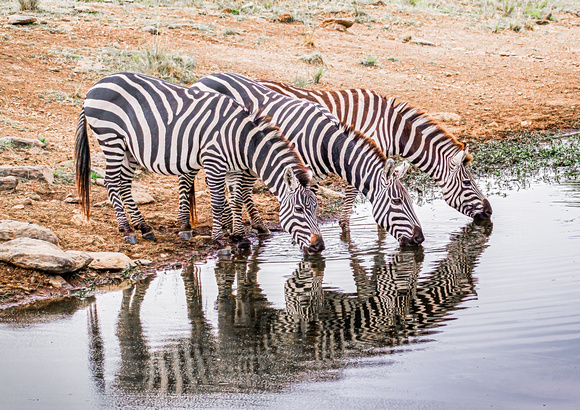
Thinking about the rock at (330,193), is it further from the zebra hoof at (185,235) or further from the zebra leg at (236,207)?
the zebra hoof at (185,235)

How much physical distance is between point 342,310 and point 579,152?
23.9 feet

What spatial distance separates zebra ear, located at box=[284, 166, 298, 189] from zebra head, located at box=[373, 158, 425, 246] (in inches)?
38.4

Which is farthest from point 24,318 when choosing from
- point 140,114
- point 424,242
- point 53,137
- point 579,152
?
point 579,152

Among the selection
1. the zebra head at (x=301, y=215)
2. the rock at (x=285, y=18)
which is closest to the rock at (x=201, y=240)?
the zebra head at (x=301, y=215)

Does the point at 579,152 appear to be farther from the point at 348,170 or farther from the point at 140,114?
the point at 140,114

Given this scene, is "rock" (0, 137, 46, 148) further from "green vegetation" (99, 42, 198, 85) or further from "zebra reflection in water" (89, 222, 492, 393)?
"zebra reflection in water" (89, 222, 492, 393)

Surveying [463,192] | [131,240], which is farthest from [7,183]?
[463,192]

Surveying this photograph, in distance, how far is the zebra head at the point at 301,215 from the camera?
6891 millimetres

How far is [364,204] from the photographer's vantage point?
31.8ft

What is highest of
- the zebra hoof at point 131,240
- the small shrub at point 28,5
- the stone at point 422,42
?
the small shrub at point 28,5

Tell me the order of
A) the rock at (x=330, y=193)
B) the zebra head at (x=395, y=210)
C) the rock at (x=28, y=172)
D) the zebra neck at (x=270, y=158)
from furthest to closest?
the rock at (x=330, y=193)
the rock at (x=28, y=172)
the zebra head at (x=395, y=210)
the zebra neck at (x=270, y=158)

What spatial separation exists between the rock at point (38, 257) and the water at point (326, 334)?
0.53 m

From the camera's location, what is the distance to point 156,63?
14.2m

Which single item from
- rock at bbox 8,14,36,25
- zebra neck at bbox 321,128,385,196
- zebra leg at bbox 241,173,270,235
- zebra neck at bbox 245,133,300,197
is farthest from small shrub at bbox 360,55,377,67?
zebra neck at bbox 245,133,300,197
